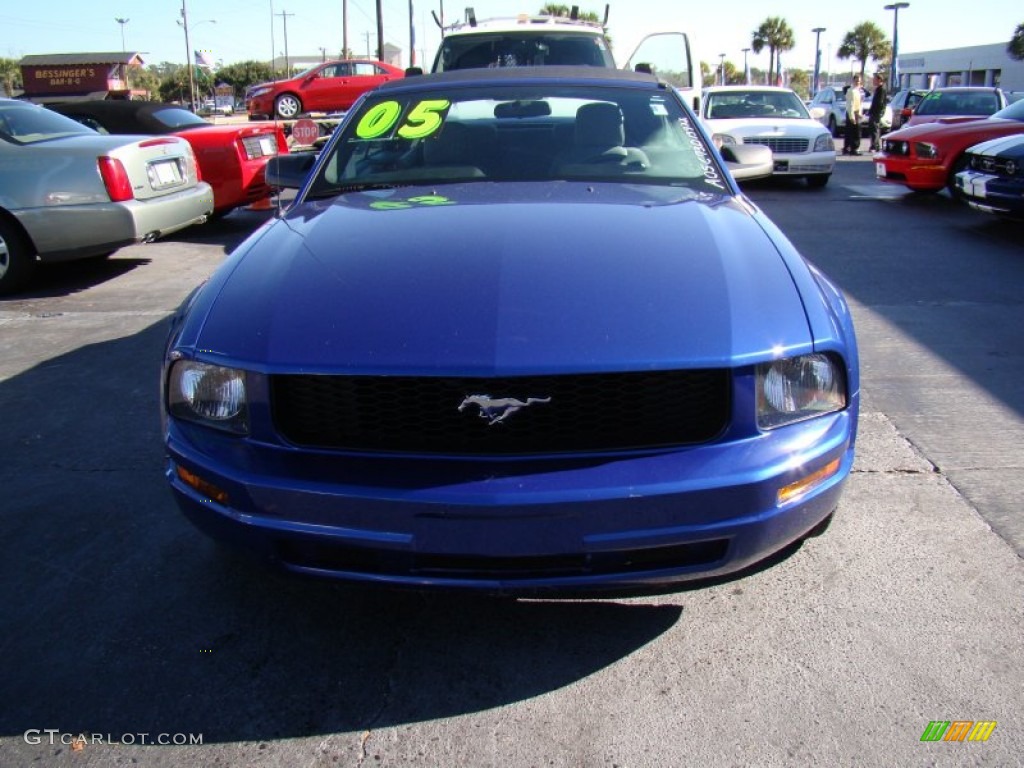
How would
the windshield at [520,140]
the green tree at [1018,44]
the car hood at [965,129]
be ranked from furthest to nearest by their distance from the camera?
the green tree at [1018,44] < the car hood at [965,129] < the windshield at [520,140]

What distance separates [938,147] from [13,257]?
32.2ft

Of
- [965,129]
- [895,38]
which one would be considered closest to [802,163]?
[965,129]

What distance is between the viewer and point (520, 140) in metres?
3.61

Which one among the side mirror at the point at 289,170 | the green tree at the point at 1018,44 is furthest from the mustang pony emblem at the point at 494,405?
the green tree at the point at 1018,44

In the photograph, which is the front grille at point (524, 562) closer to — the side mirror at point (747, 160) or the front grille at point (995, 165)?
the side mirror at point (747, 160)

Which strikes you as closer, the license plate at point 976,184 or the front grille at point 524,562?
the front grille at point 524,562

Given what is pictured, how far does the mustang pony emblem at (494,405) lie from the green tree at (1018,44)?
61562mm

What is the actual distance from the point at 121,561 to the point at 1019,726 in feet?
8.61

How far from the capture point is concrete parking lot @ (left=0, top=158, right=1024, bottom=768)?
2.10 m

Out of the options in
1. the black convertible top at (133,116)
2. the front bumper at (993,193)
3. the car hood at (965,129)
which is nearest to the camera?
the front bumper at (993,193)

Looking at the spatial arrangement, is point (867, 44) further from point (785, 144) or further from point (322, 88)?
point (785, 144)

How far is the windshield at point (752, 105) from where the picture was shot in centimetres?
1364

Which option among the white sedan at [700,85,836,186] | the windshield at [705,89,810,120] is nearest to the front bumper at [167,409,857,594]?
the white sedan at [700,85,836,186]

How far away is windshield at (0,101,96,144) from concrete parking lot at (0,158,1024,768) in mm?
4092
